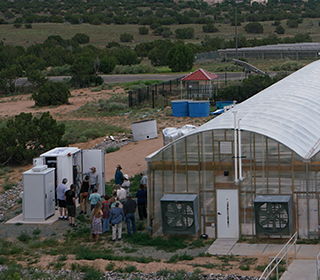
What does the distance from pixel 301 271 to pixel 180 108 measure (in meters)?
24.1

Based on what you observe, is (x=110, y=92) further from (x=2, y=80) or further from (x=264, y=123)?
(x=264, y=123)

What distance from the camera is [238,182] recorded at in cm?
1357

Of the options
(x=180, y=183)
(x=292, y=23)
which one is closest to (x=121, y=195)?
(x=180, y=183)

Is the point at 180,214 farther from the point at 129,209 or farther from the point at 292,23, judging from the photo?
the point at 292,23

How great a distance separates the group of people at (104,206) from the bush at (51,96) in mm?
27001

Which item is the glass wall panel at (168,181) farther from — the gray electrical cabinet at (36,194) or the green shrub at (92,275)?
the gray electrical cabinet at (36,194)

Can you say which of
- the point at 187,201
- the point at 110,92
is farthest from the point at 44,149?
the point at 110,92

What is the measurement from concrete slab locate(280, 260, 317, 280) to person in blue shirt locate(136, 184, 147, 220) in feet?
17.8

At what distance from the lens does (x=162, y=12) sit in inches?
5561

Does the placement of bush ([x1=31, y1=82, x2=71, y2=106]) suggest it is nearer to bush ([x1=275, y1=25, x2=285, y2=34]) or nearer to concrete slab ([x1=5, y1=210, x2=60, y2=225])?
concrete slab ([x1=5, y1=210, x2=60, y2=225])

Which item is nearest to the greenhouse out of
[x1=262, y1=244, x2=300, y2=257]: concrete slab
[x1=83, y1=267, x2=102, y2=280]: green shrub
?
[x1=262, y1=244, x2=300, y2=257]: concrete slab

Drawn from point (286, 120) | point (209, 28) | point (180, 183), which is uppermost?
point (209, 28)

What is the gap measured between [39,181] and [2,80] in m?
39.6

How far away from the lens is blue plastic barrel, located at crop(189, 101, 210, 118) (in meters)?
33.7
